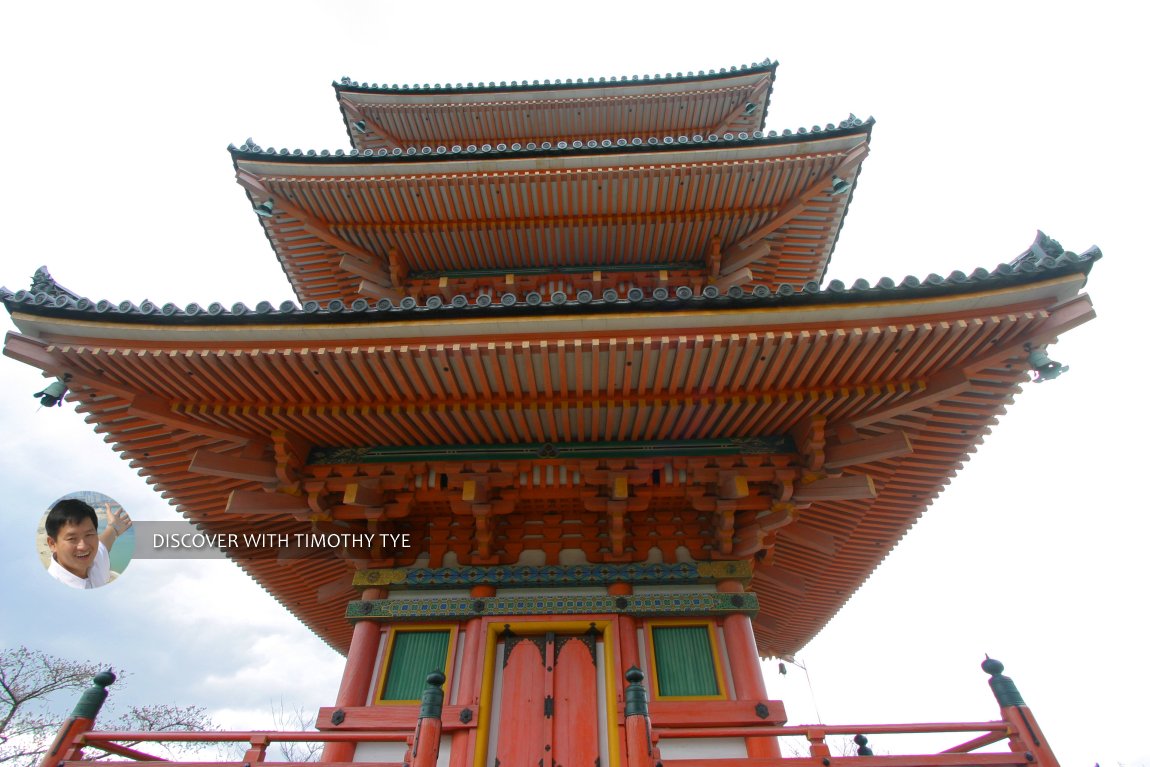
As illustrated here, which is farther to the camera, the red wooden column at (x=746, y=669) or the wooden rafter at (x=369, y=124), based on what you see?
the wooden rafter at (x=369, y=124)

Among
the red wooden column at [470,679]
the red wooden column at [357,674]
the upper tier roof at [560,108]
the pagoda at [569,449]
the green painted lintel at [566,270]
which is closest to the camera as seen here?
the pagoda at [569,449]

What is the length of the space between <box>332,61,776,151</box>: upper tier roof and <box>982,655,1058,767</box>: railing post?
11.4m

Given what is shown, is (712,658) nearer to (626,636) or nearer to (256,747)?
(626,636)

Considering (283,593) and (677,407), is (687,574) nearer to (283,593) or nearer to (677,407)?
(677,407)

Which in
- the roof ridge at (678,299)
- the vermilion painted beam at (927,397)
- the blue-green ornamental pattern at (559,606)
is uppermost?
the roof ridge at (678,299)

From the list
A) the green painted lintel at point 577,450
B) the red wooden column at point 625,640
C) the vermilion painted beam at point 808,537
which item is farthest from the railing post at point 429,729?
the vermilion painted beam at point 808,537

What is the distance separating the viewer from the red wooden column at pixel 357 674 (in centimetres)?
615

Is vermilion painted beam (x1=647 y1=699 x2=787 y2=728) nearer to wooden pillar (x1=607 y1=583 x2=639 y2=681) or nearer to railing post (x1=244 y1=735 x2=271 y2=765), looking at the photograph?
wooden pillar (x1=607 y1=583 x2=639 y2=681)

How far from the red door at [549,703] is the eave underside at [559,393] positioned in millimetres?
1425

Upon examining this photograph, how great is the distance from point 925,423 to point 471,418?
5221mm

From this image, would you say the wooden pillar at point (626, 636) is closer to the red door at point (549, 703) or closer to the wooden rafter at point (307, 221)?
the red door at point (549, 703)

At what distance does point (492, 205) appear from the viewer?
10.0 meters

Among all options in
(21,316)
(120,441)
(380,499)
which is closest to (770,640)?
(380,499)

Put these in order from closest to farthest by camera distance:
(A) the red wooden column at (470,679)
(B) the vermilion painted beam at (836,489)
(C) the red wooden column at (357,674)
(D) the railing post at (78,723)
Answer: (D) the railing post at (78,723) → (A) the red wooden column at (470,679) → (C) the red wooden column at (357,674) → (B) the vermilion painted beam at (836,489)
